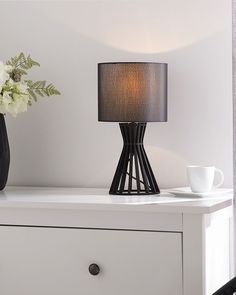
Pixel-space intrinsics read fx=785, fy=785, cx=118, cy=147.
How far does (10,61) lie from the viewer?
8.63 feet

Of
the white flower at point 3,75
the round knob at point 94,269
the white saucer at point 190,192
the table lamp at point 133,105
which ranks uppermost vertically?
the white flower at point 3,75

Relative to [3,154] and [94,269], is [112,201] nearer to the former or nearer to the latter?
[94,269]

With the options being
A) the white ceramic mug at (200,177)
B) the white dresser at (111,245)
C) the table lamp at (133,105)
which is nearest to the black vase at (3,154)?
the white dresser at (111,245)

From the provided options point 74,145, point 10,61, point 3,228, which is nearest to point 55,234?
point 3,228

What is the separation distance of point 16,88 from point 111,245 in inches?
23.6

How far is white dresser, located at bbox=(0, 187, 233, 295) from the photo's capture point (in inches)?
82.7

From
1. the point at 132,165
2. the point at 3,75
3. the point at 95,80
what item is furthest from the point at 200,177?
the point at 3,75

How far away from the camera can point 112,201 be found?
7.25 ft

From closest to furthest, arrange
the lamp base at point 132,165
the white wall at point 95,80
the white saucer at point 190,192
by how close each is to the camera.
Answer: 1. the white saucer at point 190,192
2. the lamp base at point 132,165
3. the white wall at point 95,80

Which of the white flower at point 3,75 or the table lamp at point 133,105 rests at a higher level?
the white flower at point 3,75

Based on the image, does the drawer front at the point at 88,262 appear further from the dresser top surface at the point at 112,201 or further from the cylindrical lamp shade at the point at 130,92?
the cylindrical lamp shade at the point at 130,92

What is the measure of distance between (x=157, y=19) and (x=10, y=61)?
51 cm

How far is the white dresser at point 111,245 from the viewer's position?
6.89ft

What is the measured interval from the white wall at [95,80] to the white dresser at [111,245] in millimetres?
300
